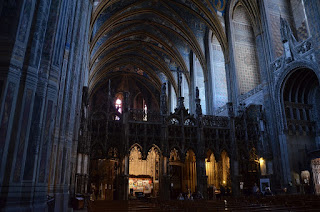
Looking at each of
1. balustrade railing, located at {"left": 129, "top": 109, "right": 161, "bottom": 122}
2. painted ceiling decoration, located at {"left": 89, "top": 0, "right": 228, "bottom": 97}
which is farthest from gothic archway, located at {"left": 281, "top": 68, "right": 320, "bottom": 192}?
balustrade railing, located at {"left": 129, "top": 109, "right": 161, "bottom": 122}

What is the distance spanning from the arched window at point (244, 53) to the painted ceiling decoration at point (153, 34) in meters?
1.14

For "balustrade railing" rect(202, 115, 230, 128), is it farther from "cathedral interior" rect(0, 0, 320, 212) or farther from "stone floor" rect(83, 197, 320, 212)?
"stone floor" rect(83, 197, 320, 212)

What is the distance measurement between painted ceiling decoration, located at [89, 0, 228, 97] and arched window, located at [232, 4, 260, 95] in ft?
3.73

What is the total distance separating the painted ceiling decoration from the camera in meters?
21.4

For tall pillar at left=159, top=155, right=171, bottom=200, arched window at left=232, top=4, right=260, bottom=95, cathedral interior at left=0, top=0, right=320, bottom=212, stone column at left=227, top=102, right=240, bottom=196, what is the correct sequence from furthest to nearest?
1. arched window at left=232, top=4, right=260, bottom=95
2. stone column at left=227, top=102, right=240, bottom=196
3. tall pillar at left=159, top=155, right=171, bottom=200
4. cathedral interior at left=0, top=0, right=320, bottom=212

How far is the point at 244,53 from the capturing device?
2047cm

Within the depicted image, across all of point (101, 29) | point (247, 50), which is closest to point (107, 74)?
point (101, 29)

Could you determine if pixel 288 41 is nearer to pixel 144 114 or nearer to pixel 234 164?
pixel 234 164

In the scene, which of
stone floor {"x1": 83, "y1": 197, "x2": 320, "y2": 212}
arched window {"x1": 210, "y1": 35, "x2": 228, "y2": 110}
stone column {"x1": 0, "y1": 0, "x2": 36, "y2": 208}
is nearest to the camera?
stone column {"x1": 0, "y1": 0, "x2": 36, "y2": 208}

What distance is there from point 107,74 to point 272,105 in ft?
79.2

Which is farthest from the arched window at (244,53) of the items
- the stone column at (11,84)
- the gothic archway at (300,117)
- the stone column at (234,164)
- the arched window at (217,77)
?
the stone column at (11,84)

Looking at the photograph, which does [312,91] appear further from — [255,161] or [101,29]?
[101,29]

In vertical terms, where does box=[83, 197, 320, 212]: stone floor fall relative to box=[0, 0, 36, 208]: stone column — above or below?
below

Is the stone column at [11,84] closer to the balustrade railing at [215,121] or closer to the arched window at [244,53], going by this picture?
the balustrade railing at [215,121]
